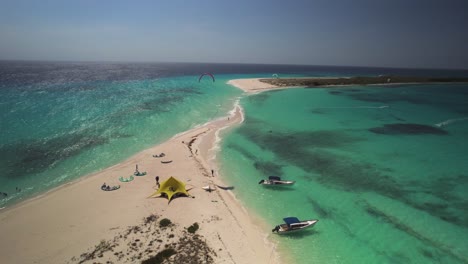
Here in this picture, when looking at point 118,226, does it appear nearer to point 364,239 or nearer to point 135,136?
point 364,239

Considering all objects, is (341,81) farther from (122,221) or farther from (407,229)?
(122,221)

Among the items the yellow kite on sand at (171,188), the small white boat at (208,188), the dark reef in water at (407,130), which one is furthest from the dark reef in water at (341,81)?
the yellow kite on sand at (171,188)

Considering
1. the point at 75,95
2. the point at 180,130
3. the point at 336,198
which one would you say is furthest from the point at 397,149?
the point at 75,95

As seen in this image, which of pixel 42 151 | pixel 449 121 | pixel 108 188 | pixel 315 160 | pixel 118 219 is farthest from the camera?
pixel 449 121

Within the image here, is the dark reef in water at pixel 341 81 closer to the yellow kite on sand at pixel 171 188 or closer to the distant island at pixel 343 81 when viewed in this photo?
the distant island at pixel 343 81

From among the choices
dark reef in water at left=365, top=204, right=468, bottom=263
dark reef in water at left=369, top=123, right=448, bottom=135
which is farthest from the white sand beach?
dark reef in water at left=369, top=123, right=448, bottom=135

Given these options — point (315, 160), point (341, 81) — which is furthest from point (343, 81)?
point (315, 160)
